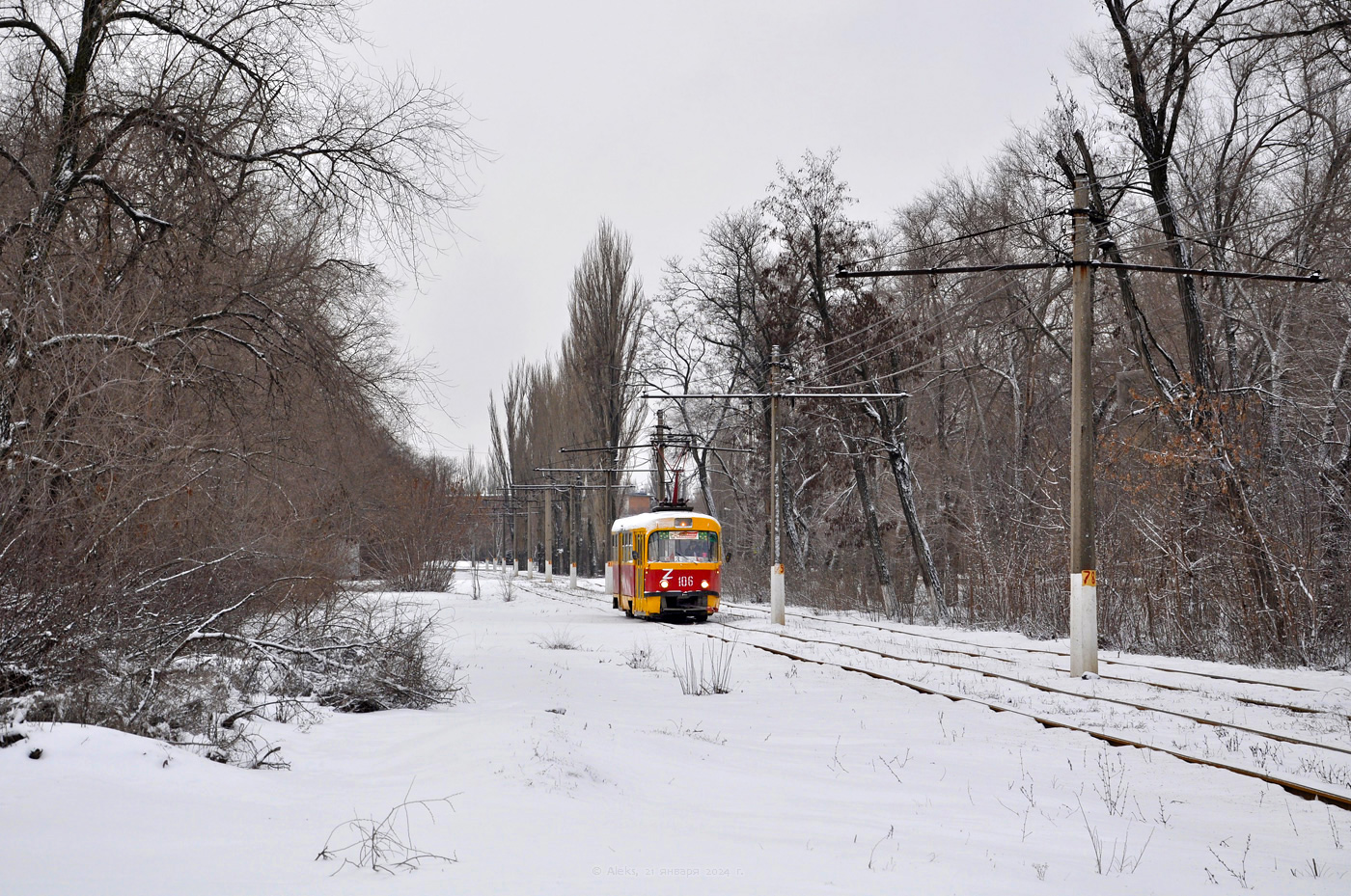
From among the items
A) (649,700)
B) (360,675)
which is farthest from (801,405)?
(360,675)

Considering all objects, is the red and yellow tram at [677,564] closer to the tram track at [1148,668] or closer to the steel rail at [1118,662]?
the steel rail at [1118,662]

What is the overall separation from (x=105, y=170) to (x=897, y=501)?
3562 cm

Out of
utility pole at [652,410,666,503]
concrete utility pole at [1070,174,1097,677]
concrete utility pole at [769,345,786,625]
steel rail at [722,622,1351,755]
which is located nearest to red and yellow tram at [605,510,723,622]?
concrete utility pole at [769,345,786,625]

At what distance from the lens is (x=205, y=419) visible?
441 inches

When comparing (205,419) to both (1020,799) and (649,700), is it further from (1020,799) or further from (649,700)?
(1020,799)

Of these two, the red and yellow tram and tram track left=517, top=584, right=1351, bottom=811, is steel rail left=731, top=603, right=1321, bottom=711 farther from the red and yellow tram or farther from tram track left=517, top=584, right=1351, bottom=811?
the red and yellow tram

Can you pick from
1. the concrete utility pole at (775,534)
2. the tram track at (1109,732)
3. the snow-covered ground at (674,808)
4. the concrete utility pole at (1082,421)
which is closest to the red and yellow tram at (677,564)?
the concrete utility pole at (775,534)

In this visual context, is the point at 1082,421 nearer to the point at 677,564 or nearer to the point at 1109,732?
the point at 1109,732

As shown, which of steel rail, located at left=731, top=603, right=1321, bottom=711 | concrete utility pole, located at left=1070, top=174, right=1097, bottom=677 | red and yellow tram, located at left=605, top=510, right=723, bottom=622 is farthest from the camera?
red and yellow tram, located at left=605, top=510, right=723, bottom=622

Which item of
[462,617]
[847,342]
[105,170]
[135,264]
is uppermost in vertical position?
[847,342]

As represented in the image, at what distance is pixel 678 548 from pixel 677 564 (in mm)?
464

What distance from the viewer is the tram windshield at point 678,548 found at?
29172 millimetres

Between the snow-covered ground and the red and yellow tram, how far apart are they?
17.4 metres

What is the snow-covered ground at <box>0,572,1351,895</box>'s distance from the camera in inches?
199
